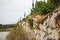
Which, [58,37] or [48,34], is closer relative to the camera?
[58,37]

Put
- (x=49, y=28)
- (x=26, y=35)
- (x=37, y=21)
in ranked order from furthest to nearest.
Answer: (x=26, y=35) → (x=37, y=21) → (x=49, y=28)

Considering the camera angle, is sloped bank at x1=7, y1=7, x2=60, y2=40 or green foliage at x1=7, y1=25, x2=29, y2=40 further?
green foliage at x1=7, y1=25, x2=29, y2=40

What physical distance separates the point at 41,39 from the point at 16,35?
4720 millimetres

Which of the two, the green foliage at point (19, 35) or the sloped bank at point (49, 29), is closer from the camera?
the sloped bank at point (49, 29)

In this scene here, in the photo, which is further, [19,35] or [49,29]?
[19,35]

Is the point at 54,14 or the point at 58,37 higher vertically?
the point at 54,14

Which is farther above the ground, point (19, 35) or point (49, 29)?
point (49, 29)

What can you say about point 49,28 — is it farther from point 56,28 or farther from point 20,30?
point 20,30

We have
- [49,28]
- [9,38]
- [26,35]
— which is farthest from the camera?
[9,38]

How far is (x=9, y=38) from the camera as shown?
17.8 m

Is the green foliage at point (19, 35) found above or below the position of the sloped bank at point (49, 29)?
below

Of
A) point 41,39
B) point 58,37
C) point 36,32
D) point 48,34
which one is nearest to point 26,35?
point 36,32

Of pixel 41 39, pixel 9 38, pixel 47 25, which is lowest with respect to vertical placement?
pixel 9 38

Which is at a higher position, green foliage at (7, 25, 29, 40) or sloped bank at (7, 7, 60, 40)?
sloped bank at (7, 7, 60, 40)
